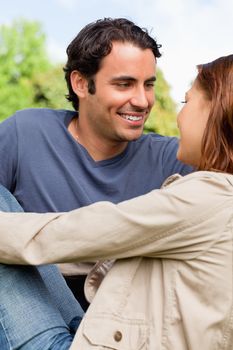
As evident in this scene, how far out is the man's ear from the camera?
11.8 ft

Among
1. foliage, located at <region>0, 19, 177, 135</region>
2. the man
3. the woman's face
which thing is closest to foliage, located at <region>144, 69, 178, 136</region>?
foliage, located at <region>0, 19, 177, 135</region>

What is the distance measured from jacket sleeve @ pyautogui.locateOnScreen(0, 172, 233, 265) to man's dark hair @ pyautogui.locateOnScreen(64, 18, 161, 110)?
1.54 m

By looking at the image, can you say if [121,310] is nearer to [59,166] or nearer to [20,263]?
[20,263]

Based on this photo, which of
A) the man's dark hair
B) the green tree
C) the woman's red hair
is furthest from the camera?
the green tree

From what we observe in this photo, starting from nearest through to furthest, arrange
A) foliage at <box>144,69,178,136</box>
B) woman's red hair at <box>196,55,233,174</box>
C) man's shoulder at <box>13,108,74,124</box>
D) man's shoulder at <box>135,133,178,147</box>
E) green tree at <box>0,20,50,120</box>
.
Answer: woman's red hair at <box>196,55,233,174</box>
man's shoulder at <box>13,108,74,124</box>
man's shoulder at <box>135,133,178,147</box>
foliage at <box>144,69,178,136</box>
green tree at <box>0,20,50,120</box>

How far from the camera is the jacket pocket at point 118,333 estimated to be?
6.53ft

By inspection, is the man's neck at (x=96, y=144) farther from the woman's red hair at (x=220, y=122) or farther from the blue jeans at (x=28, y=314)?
the woman's red hair at (x=220, y=122)

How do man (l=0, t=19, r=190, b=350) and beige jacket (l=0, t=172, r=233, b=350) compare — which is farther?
man (l=0, t=19, r=190, b=350)

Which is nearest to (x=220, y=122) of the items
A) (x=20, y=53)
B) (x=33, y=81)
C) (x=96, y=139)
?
(x=96, y=139)

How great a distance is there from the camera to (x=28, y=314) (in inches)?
85.7

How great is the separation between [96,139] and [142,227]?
1.44 meters

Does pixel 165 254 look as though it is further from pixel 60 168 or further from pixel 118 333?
pixel 60 168

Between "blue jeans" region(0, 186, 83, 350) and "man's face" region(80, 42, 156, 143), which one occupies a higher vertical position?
"man's face" region(80, 42, 156, 143)

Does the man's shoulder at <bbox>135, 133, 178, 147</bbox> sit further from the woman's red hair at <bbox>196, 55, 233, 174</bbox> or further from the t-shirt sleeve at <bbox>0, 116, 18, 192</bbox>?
the woman's red hair at <bbox>196, 55, 233, 174</bbox>
